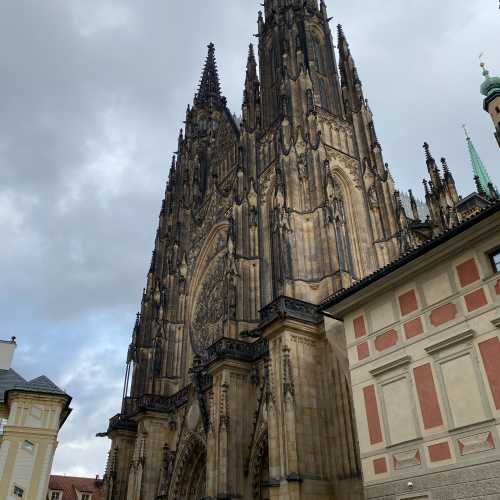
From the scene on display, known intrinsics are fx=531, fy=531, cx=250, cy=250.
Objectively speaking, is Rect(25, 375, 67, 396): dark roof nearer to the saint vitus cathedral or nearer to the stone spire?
the saint vitus cathedral

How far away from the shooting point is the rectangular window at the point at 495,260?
11.5 meters

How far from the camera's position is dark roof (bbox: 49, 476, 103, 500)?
142ft

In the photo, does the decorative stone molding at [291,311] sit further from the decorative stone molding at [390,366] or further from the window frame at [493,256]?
the window frame at [493,256]

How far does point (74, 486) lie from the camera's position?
146 ft

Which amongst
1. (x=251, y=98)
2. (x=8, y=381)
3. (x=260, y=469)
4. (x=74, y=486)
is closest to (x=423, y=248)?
(x=260, y=469)

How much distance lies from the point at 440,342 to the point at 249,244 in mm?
16223

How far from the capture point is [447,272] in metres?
12.5

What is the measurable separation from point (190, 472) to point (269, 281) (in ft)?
33.0

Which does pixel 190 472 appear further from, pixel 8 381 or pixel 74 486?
pixel 74 486

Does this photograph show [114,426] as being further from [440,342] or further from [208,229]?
[440,342]

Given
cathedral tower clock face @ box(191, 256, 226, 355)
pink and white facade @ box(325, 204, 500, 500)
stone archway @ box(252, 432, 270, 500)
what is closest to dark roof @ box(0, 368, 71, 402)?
cathedral tower clock face @ box(191, 256, 226, 355)

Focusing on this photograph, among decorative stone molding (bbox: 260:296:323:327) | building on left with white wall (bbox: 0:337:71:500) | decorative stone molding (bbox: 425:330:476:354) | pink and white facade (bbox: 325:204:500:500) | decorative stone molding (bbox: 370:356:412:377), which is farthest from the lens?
building on left with white wall (bbox: 0:337:71:500)

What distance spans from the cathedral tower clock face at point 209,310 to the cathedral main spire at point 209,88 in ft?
59.4

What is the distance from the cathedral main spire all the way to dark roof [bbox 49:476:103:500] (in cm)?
3287
